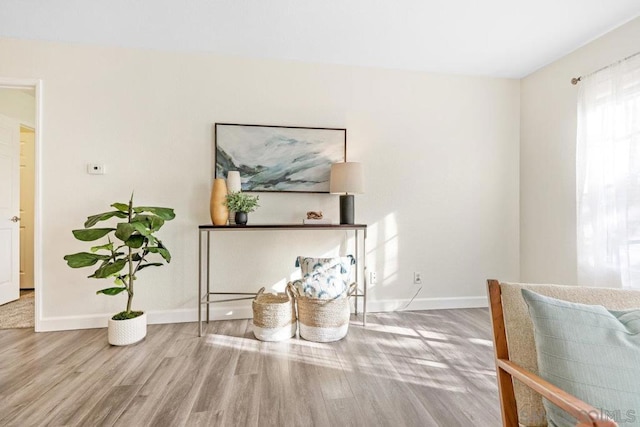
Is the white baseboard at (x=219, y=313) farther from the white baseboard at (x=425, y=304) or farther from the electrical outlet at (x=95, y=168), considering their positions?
the electrical outlet at (x=95, y=168)

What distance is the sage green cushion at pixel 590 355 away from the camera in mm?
769

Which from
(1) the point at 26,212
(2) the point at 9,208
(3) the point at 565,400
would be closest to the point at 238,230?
(3) the point at 565,400

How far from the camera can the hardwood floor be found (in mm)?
1478

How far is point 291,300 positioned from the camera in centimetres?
244

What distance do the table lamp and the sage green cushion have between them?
1803 mm

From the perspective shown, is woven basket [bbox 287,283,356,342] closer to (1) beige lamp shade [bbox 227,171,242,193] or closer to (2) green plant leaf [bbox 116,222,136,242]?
(1) beige lamp shade [bbox 227,171,242,193]

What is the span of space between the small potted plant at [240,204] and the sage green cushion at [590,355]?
210 centimetres

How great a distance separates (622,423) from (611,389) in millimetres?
77

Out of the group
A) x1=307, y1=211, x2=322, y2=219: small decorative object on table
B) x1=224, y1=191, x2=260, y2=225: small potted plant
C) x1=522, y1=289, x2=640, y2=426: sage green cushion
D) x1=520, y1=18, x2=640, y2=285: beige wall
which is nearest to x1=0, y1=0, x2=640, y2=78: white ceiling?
x1=520, y1=18, x2=640, y2=285: beige wall

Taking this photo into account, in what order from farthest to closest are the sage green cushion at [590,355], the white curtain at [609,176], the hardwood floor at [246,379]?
1. the white curtain at [609,176]
2. the hardwood floor at [246,379]
3. the sage green cushion at [590,355]

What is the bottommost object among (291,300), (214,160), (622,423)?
(291,300)

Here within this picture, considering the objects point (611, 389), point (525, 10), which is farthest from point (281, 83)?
point (611, 389)

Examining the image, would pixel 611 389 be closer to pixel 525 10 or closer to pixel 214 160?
pixel 525 10

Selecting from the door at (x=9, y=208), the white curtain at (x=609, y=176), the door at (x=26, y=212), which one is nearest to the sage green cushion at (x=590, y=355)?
the white curtain at (x=609, y=176)
